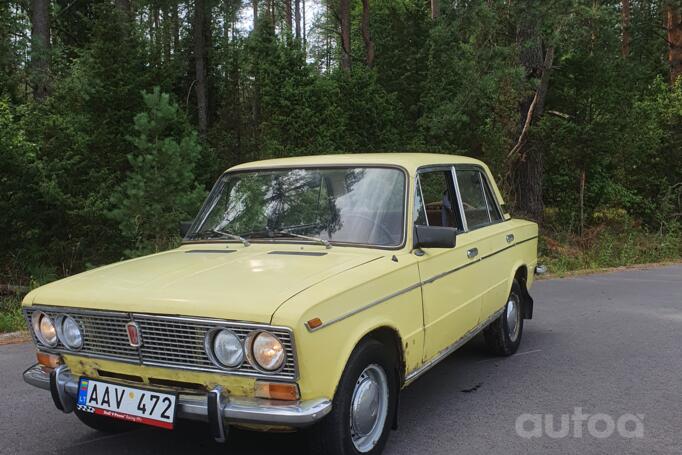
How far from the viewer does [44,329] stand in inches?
135

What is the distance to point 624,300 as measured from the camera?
8438mm

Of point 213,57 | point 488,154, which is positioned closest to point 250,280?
point 488,154

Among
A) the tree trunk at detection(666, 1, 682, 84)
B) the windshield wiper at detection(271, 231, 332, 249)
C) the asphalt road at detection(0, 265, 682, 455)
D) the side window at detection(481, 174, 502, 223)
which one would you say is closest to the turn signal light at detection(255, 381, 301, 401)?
the asphalt road at detection(0, 265, 682, 455)

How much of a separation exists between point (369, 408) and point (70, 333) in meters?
1.68

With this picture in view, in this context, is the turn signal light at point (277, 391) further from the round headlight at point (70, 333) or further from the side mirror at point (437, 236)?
the side mirror at point (437, 236)

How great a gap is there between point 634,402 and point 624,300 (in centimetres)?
437

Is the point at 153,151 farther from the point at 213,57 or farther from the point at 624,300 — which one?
the point at 213,57

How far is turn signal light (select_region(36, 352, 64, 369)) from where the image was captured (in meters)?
3.43

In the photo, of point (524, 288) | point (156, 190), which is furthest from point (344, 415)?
point (156, 190)

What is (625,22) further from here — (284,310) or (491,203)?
(284,310)

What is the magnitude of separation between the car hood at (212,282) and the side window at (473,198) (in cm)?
155

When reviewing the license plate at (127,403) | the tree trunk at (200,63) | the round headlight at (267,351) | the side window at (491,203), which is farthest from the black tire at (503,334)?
the tree trunk at (200,63)

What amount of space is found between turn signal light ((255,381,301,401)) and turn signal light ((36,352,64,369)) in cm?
130

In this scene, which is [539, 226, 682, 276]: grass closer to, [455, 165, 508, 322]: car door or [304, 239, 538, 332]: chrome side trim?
[455, 165, 508, 322]: car door
